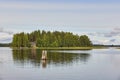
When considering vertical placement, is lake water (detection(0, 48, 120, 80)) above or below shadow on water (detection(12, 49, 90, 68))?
below

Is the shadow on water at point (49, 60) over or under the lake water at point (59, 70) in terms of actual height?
over

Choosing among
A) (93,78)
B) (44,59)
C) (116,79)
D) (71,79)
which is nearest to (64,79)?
(71,79)

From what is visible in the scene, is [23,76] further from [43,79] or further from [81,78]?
[81,78]

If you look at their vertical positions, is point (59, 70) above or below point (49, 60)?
below

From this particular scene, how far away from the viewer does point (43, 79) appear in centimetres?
3703

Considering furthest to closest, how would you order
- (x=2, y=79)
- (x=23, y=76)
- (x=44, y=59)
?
(x=44, y=59), (x=23, y=76), (x=2, y=79)

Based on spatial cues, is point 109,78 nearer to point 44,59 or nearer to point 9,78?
point 9,78

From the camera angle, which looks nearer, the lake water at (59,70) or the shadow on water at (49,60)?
the lake water at (59,70)

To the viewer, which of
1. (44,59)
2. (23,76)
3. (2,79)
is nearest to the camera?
(2,79)

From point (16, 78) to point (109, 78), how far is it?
31.5 ft

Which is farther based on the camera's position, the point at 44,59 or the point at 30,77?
the point at 44,59

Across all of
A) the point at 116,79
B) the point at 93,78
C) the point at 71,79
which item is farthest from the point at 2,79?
the point at 116,79

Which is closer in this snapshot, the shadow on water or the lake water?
the lake water

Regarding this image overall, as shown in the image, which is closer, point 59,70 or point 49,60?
point 59,70
